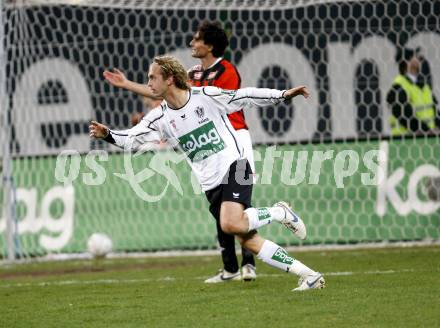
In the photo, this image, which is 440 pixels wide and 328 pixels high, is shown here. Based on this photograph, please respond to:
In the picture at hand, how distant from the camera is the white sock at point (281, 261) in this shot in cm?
677

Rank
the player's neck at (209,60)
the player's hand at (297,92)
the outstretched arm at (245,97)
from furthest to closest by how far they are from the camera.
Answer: the player's neck at (209,60) → the outstretched arm at (245,97) → the player's hand at (297,92)

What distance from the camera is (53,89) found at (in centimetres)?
1238

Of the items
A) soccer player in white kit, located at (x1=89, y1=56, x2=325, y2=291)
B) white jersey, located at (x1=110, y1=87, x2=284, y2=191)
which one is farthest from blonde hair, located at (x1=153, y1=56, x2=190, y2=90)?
white jersey, located at (x1=110, y1=87, x2=284, y2=191)

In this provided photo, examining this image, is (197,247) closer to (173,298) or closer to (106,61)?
(106,61)

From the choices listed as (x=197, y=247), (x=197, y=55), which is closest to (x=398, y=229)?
(x=197, y=247)

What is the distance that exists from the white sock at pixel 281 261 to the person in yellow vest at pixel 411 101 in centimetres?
447

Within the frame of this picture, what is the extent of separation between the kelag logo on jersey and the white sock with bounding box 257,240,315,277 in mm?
869

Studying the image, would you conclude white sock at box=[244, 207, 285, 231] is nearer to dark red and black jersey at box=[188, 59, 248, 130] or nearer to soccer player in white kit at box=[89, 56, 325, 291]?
soccer player in white kit at box=[89, 56, 325, 291]

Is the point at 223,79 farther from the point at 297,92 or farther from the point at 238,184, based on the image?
the point at 297,92

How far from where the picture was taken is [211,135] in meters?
7.16

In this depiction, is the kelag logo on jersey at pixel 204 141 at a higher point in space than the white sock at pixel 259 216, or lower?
higher

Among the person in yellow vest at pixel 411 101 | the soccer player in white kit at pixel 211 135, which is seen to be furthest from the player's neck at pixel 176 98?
the person in yellow vest at pixel 411 101

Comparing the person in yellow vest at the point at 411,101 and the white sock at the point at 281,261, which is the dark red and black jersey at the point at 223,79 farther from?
the person in yellow vest at the point at 411,101

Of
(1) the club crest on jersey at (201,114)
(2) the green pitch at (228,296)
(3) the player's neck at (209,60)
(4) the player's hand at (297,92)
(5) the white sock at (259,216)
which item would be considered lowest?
(2) the green pitch at (228,296)
